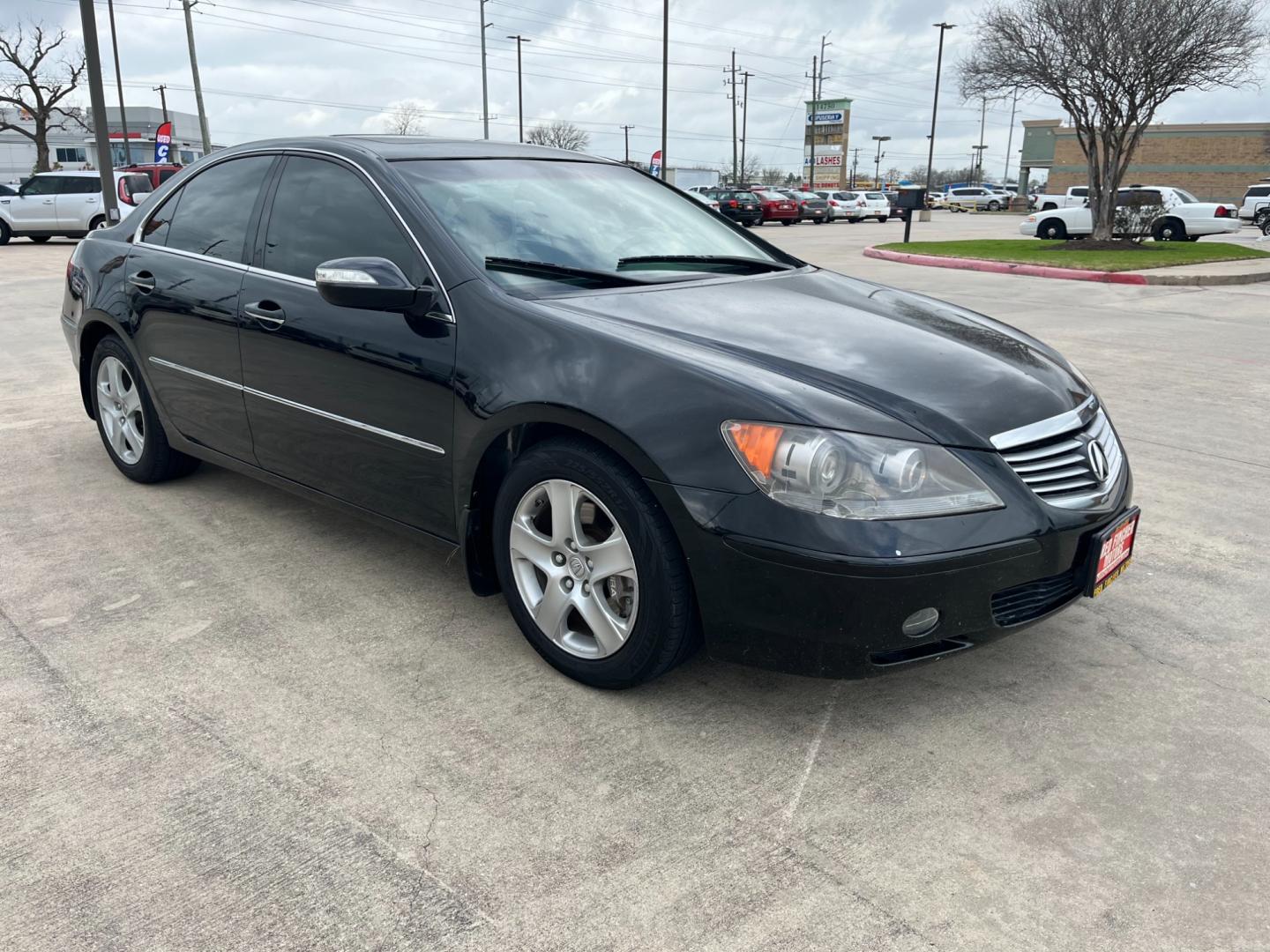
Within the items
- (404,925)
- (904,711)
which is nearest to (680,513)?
(904,711)

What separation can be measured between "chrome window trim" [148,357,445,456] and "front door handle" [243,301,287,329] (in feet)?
0.86

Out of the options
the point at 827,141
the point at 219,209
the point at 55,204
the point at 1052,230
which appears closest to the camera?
the point at 219,209

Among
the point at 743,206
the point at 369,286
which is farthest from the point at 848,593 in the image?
the point at 743,206

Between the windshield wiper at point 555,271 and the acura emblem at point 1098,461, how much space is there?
1.46 metres

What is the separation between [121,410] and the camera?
Result: 4.77 m

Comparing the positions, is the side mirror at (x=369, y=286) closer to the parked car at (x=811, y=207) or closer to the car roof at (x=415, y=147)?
the car roof at (x=415, y=147)

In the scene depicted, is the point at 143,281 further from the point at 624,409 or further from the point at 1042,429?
the point at 1042,429

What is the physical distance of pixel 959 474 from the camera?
249 cm

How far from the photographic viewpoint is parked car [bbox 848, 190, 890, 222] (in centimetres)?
4419

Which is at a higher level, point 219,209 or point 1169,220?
point 219,209

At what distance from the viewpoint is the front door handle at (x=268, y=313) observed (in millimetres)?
3570

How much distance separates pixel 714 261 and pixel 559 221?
633mm

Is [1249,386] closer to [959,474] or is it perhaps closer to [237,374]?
[959,474]

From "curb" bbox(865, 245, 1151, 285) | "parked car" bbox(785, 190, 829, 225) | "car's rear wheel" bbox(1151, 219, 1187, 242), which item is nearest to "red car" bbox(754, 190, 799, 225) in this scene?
"parked car" bbox(785, 190, 829, 225)
